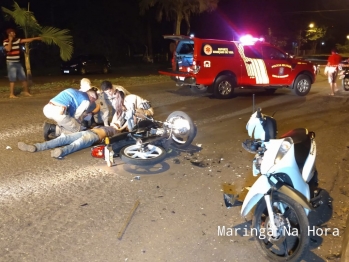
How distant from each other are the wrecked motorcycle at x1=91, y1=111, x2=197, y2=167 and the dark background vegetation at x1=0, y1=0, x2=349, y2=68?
2459 centimetres

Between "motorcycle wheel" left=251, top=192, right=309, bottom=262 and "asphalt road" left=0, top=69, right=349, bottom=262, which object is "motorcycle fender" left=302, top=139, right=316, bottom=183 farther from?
"asphalt road" left=0, top=69, right=349, bottom=262

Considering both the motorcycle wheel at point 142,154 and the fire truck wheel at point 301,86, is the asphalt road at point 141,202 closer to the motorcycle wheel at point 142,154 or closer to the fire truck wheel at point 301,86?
the motorcycle wheel at point 142,154

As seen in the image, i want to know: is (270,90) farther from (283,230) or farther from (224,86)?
(283,230)

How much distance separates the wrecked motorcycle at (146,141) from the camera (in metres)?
6.17

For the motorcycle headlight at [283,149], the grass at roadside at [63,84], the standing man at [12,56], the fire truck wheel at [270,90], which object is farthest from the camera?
the fire truck wheel at [270,90]

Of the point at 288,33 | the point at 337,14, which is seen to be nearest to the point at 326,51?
the point at 337,14

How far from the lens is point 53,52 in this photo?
107 feet

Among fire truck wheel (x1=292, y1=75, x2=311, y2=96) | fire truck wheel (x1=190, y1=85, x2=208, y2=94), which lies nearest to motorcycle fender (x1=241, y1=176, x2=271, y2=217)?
fire truck wheel (x1=190, y1=85, x2=208, y2=94)

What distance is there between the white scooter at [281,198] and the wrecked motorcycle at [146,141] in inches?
99.6

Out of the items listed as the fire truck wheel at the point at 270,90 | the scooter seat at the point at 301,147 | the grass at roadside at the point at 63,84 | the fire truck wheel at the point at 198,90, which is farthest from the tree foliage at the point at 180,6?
the scooter seat at the point at 301,147

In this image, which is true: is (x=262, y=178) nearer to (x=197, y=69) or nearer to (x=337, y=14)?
(x=197, y=69)

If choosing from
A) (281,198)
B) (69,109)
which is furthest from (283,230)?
(69,109)

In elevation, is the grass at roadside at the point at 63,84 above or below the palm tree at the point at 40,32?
below

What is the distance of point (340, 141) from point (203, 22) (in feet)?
113
